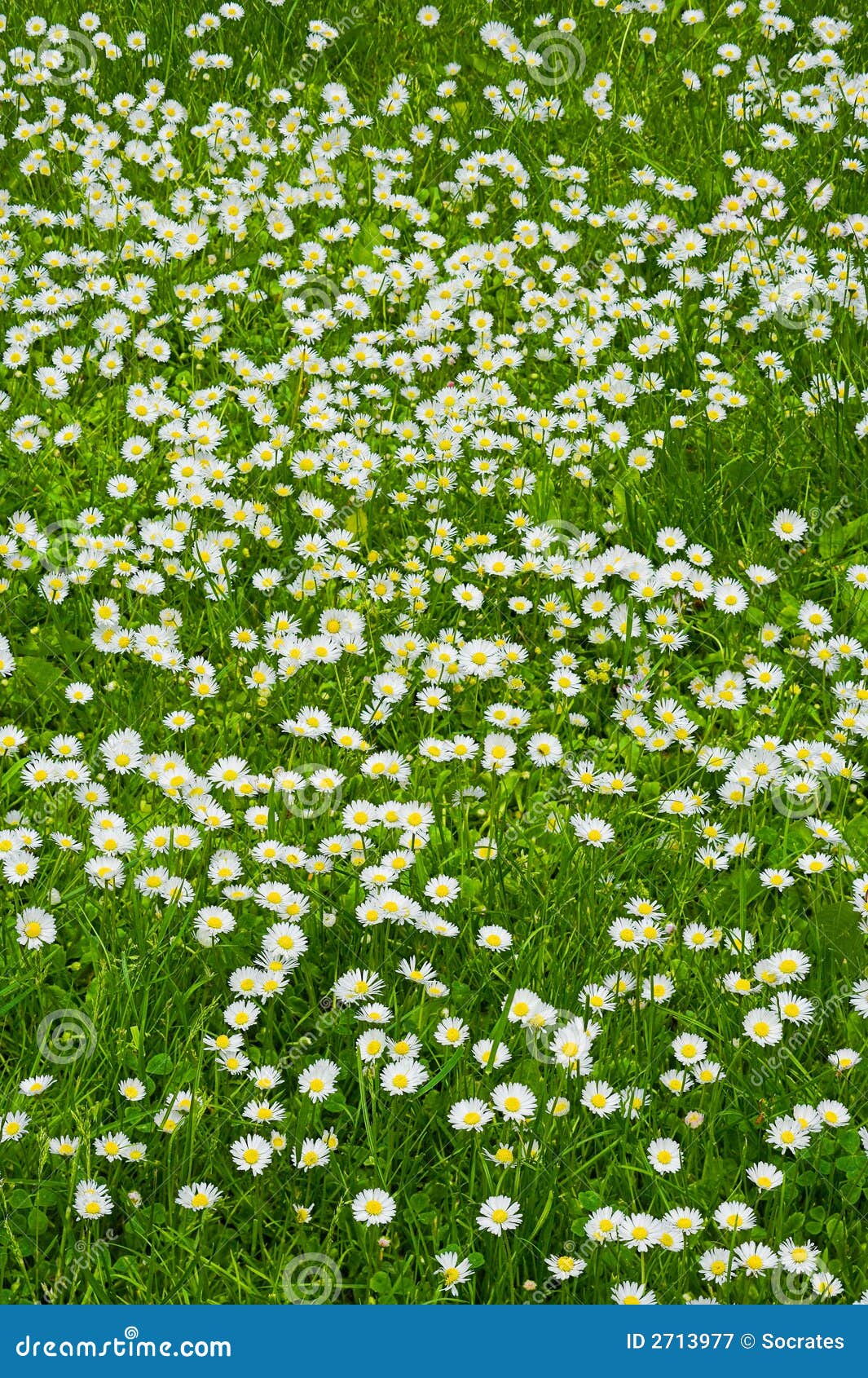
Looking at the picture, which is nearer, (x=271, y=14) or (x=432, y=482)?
(x=432, y=482)

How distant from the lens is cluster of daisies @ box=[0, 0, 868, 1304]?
3.04m

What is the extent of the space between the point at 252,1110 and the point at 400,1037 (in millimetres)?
354

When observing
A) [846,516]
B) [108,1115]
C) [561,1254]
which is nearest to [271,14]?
[846,516]

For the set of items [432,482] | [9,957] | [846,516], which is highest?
[846,516]

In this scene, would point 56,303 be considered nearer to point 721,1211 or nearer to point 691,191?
point 691,191

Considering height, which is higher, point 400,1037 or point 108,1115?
point 400,1037

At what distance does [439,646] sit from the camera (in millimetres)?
4047

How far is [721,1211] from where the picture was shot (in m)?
2.89

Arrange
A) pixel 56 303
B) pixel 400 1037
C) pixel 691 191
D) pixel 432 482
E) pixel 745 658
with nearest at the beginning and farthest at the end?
pixel 400 1037 → pixel 745 658 → pixel 432 482 → pixel 56 303 → pixel 691 191

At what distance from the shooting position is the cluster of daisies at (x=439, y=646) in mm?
3035

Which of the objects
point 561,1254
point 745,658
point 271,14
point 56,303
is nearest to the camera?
point 561,1254

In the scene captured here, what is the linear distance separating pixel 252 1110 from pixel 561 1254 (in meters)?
0.69

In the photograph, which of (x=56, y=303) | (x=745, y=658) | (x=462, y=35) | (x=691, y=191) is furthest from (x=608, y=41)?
(x=745, y=658)

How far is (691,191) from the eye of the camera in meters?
5.38
